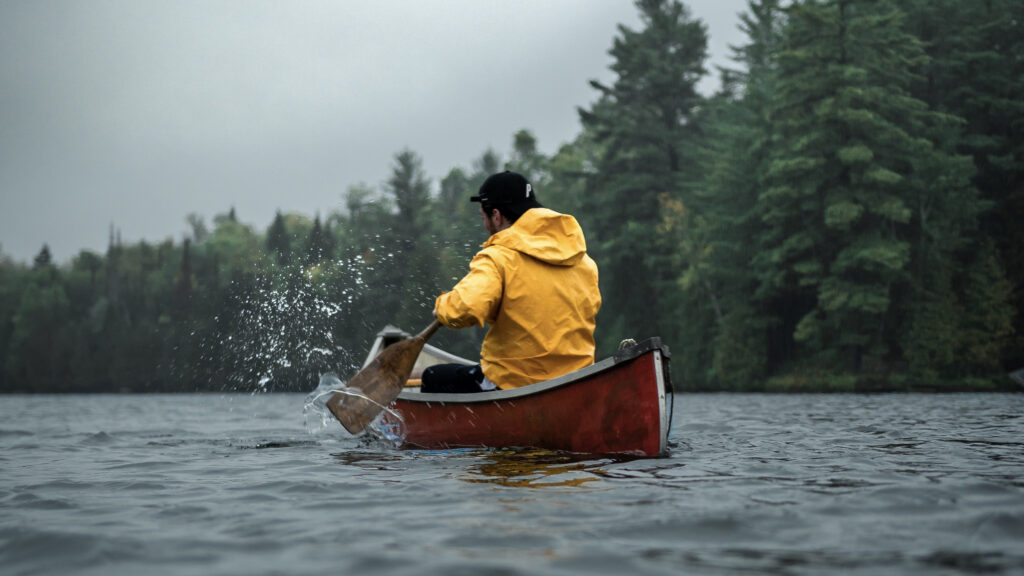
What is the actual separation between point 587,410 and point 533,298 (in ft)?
2.44

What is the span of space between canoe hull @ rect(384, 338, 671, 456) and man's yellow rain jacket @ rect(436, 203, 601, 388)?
258 mm

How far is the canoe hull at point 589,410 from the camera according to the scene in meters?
5.06

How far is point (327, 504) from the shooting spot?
12.9 ft

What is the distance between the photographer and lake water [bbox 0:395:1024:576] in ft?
8.92

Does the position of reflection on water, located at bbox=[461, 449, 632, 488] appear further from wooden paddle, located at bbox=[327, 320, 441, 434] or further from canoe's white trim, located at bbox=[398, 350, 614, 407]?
wooden paddle, located at bbox=[327, 320, 441, 434]

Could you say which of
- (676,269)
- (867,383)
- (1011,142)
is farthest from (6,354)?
(1011,142)

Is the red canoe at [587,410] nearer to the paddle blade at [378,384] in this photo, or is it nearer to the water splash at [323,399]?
the paddle blade at [378,384]

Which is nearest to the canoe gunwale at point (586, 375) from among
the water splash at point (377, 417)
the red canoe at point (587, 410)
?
the red canoe at point (587, 410)

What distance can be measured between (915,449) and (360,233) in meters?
41.7

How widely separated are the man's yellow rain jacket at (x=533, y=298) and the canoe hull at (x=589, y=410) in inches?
10.1

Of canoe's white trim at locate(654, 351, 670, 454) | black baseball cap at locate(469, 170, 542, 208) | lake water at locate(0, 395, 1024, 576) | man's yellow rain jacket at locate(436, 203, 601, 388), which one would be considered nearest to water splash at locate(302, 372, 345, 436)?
lake water at locate(0, 395, 1024, 576)

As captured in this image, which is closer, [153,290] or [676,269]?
[676,269]

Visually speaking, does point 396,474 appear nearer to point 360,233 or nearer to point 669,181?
point 669,181

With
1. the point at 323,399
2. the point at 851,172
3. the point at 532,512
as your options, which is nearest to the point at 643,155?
the point at 851,172
